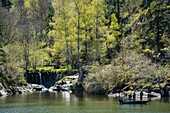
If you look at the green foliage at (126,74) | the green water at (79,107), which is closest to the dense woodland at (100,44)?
Answer: the green foliage at (126,74)

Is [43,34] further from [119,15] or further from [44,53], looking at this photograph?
[119,15]

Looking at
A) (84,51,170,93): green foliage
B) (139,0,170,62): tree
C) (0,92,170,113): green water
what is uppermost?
(139,0,170,62): tree

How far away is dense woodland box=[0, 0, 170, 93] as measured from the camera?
59625 mm

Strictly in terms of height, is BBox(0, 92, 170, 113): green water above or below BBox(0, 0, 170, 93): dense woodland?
below

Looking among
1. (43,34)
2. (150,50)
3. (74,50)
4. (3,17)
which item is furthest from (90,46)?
(43,34)

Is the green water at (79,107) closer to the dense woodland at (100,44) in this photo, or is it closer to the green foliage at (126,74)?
the green foliage at (126,74)

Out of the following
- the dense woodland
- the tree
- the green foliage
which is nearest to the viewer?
the green foliage

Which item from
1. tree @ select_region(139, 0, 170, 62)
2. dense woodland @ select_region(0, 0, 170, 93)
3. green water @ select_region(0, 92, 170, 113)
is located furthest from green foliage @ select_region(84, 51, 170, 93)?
green water @ select_region(0, 92, 170, 113)

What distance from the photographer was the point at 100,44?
69812 millimetres

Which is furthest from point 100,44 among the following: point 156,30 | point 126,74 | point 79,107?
point 79,107

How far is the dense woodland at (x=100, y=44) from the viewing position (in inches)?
2347

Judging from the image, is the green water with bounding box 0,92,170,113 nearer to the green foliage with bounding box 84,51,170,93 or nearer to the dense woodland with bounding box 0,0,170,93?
the green foliage with bounding box 84,51,170,93

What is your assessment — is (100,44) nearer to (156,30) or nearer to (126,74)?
(156,30)

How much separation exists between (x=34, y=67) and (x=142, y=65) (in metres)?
28.9
